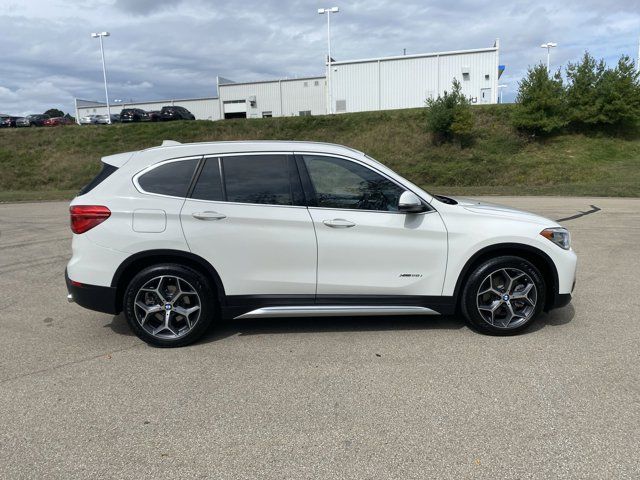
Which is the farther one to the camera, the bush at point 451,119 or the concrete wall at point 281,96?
the concrete wall at point 281,96

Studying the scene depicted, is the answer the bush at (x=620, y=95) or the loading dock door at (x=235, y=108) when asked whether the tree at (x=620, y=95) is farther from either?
the loading dock door at (x=235, y=108)

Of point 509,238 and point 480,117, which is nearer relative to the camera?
point 509,238

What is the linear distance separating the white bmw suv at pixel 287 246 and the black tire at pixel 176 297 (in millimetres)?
10

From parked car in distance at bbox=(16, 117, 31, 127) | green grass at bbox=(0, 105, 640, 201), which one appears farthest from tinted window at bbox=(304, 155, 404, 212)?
parked car in distance at bbox=(16, 117, 31, 127)

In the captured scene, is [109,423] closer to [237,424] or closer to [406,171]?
[237,424]

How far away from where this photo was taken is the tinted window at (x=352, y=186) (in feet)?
13.5

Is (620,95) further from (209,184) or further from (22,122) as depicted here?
(22,122)

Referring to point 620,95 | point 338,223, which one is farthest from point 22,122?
point 338,223

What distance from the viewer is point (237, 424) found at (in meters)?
2.94

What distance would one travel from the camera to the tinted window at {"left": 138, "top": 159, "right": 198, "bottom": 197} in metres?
4.05

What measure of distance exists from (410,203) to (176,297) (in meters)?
2.21

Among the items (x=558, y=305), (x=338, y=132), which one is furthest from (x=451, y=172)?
(x=558, y=305)

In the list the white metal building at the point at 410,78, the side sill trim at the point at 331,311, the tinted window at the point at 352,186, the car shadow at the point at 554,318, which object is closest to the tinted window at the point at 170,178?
the tinted window at the point at 352,186

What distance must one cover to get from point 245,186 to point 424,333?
2135 mm
